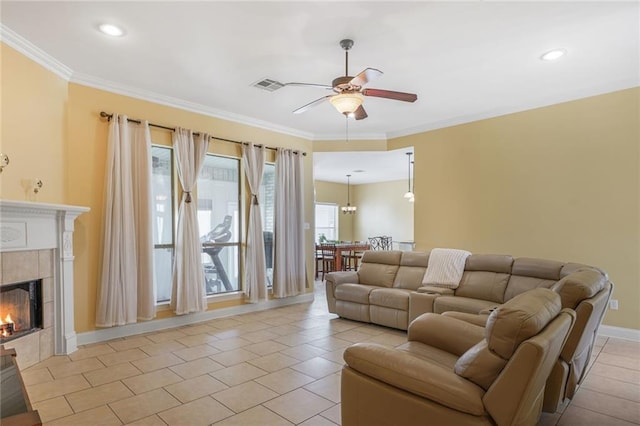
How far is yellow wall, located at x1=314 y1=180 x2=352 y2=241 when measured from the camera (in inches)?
458

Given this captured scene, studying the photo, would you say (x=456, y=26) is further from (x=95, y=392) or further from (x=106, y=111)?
(x=95, y=392)

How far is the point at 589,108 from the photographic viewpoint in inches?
171

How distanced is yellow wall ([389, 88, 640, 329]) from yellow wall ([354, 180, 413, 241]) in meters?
5.33

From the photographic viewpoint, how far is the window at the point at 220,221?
517 cm

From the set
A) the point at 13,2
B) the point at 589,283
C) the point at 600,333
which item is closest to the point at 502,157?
the point at 600,333

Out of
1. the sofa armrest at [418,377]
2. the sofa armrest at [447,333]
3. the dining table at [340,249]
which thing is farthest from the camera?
the dining table at [340,249]

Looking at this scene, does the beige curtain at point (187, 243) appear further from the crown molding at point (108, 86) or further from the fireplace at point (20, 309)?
the fireplace at point (20, 309)

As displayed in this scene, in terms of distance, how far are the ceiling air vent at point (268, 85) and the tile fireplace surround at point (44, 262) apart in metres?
2.29

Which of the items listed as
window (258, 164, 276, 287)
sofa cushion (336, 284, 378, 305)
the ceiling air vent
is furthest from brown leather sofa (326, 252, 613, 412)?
the ceiling air vent

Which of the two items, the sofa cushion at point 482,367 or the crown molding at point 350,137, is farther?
the crown molding at point 350,137

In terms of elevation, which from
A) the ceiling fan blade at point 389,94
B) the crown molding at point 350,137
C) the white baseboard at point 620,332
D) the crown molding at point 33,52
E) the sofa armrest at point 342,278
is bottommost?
the white baseboard at point 620,332

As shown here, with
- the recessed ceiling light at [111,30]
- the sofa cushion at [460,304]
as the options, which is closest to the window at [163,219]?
the recessed ceiling light at [111,30]

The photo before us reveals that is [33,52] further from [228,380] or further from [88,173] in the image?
[228,380]

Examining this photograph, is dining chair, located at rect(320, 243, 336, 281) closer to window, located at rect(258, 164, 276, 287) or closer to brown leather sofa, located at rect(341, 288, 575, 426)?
window, located at rect(258, 164, 276, 287)
